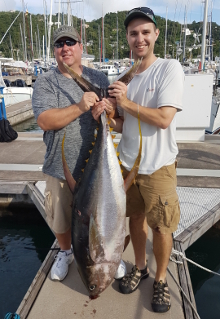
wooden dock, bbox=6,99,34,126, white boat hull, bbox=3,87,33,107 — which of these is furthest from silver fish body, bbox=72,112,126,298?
white boat hull, bbox=3,87,33,107

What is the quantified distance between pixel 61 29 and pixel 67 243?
5.80 ft

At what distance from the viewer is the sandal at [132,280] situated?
219cm

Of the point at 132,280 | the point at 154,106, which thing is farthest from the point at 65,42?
the point at 132,280

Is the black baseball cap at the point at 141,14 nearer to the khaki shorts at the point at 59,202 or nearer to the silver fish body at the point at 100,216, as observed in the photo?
the silver fish body at the point at 100,216

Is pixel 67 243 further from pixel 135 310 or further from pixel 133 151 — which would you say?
pixel 133 151

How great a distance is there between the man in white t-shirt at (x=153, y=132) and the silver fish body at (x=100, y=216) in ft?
0.81

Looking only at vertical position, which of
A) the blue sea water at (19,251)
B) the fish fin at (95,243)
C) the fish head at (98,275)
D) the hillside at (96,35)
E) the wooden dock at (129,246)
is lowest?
the blue sea water at (19,251)

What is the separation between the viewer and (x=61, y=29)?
6.63 ft

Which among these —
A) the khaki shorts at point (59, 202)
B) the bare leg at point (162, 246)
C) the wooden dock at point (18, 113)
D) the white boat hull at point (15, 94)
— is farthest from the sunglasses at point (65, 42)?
the white boat hull at point (15, 94)

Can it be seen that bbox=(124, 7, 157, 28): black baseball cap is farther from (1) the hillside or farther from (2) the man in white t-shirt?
(1) the hillside

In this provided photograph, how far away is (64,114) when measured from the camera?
1.85 metres

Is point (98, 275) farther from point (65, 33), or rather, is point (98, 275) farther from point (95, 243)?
point (65, 33)

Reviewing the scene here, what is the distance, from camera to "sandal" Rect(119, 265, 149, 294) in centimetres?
219

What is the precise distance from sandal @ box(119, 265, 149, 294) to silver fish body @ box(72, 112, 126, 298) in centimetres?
41
